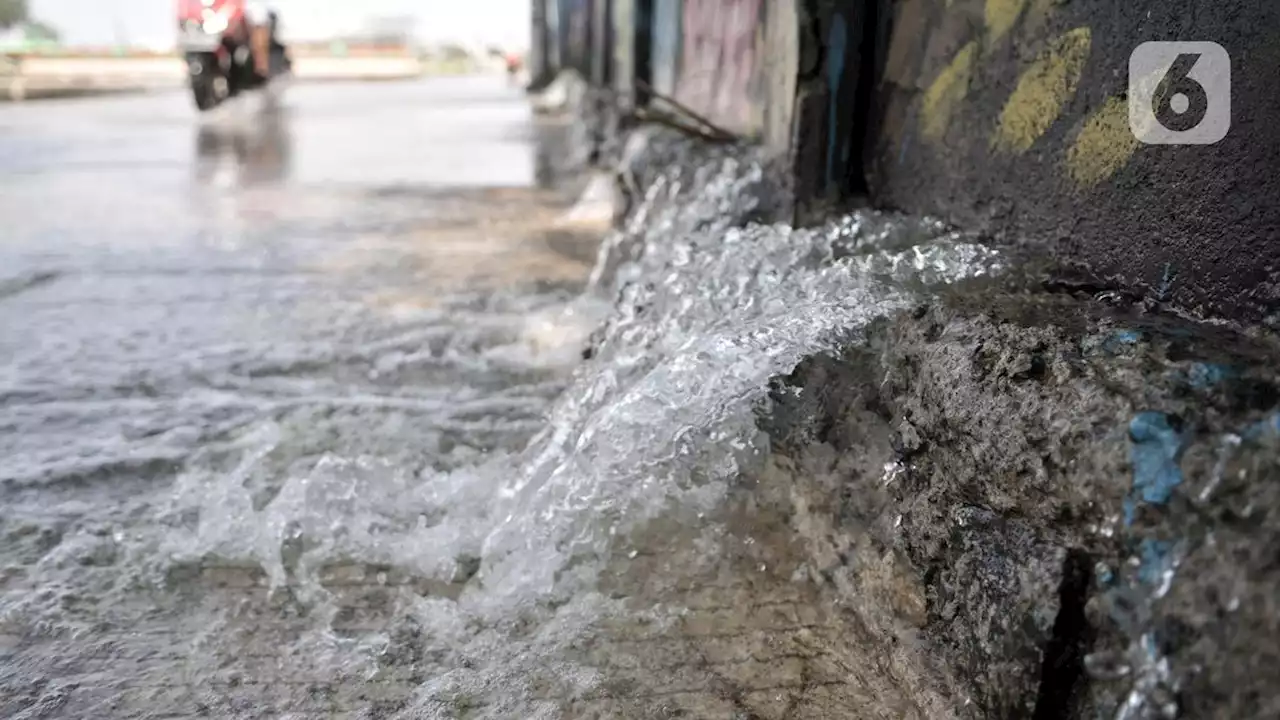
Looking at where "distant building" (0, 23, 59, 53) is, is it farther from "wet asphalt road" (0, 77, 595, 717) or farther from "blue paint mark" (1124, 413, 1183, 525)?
"blue paint mark" (1124, 413, 1183, 525)

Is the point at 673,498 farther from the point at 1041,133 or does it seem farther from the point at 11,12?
the point at 11,12

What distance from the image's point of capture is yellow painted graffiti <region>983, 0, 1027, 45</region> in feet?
5.80

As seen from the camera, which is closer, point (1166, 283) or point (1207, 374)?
point (1207, 374)

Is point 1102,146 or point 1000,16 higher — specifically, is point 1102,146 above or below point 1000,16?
below

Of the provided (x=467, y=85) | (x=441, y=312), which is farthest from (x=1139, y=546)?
(x=467, y=85)

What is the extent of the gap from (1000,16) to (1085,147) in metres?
0.41

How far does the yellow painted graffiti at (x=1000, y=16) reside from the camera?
1.77 m

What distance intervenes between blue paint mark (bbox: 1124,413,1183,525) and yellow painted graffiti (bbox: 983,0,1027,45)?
110 centimetres

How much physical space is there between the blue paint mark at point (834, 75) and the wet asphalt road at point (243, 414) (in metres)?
0.90

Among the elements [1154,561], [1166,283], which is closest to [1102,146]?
[1166,283]

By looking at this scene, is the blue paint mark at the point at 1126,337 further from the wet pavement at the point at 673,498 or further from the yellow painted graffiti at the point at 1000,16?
the yellow painted graffiti at the point at 1000,16

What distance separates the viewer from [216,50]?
9.69m

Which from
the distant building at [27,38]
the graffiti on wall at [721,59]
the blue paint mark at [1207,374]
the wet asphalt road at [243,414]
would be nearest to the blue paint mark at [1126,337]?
the blue paint mark at [1207,374]

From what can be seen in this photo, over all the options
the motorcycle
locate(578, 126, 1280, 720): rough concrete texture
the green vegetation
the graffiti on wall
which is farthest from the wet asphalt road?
the green vegetation
